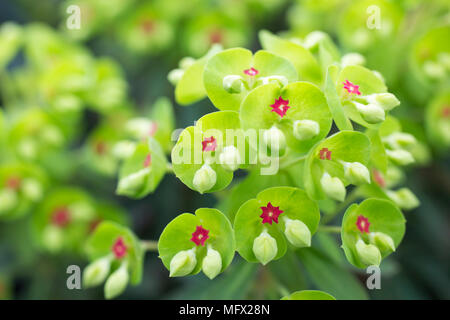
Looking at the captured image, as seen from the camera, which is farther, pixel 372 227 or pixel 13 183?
pixel 13 183

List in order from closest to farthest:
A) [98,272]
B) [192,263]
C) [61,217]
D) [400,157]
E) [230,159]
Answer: [230,159], [192,263], [400,157], [98,272], [61,217]

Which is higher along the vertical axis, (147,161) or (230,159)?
(147,161)

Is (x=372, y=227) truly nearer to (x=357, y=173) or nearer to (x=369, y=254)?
(x=369, y=254)

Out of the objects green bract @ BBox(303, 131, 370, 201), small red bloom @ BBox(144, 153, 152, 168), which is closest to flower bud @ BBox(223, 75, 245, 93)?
green bract @ BBox(303, 131, 370, 201)

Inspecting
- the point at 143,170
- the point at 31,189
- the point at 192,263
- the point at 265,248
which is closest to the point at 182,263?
the point at 192,263

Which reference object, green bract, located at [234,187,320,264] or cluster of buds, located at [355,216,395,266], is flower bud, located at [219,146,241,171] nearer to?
green bract, located at [234,187,320,264]

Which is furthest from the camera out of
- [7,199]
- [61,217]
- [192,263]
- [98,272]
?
[61,217]

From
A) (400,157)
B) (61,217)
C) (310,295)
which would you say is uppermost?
(61,217)
